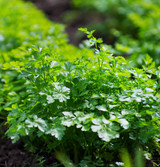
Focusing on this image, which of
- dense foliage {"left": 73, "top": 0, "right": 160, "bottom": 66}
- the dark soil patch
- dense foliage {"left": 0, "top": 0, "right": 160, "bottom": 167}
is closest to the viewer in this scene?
dense foliage {"left": 0, "top": 0, "right": 160, "bottom": 167}

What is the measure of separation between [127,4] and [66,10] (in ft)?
7.36

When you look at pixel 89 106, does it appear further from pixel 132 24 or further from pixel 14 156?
pixel 132 24

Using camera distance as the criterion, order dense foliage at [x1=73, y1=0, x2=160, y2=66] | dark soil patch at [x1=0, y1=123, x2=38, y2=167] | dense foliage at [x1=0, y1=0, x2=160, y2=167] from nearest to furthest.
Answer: dense foliage at [x1=0, y1=0, x2=160, y2=167]
dark soil patch at [x1=0, y1=123, x2=38, y2=167]
dense foliage at [x1=73, y1=0, x2=160, y2=66]

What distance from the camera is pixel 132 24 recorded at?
502 cm

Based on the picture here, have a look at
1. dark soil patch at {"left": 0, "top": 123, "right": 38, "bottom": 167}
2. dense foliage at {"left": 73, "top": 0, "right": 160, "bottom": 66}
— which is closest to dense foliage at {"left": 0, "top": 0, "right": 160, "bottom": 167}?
dark soil patch at {"left": 0, "top": 123, "right": 38, "bottom": 167}

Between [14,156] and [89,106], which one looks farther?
[14,156]

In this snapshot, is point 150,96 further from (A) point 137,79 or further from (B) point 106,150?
(B) point 106,150

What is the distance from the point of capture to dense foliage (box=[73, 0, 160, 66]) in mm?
3855

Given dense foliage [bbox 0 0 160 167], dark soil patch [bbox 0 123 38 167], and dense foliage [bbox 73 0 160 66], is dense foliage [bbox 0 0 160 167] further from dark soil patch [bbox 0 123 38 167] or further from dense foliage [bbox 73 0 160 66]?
dense foliage [bbox 73 0 160 66]

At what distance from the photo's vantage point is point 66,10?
7012mm

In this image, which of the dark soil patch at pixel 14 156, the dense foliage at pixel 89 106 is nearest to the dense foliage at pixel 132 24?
the dense foliage at pixel 89 106

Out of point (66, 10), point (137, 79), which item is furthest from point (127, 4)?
point (137, 79)

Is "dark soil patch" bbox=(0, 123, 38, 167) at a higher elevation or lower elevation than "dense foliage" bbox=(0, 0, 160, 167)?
lower

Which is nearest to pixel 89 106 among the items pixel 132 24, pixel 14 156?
pixel 14 156
